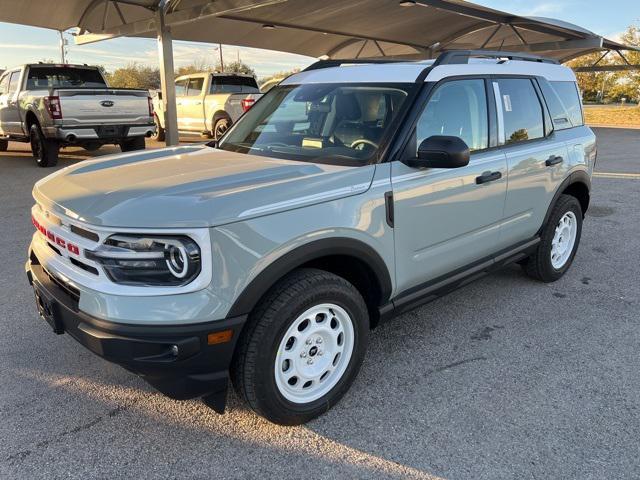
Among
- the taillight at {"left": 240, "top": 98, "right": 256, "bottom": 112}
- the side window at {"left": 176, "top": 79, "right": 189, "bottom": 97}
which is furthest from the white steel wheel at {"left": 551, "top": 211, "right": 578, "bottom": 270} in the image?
the side window at {"left": 176, "top": 79, "right": 189, "bottom": 97}

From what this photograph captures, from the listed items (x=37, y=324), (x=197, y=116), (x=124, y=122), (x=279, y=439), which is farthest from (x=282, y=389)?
(x=197, y=116)

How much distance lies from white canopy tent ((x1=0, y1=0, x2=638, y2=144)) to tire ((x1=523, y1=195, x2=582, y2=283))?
24.8 ft

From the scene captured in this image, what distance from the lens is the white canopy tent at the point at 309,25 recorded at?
1327 centimetres

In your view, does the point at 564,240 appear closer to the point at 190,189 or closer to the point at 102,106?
the point at 190,189

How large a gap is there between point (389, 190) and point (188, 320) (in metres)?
1.30

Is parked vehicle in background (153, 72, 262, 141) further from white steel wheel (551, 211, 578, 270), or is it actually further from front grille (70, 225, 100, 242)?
front grille (70, 225, 100, 242)

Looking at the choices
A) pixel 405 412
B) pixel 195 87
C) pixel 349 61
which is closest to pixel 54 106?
pixel 195 87

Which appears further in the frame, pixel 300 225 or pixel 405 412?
pixel 405 412

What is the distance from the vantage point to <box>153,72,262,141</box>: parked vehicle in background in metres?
14.6

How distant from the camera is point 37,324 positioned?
3799mm

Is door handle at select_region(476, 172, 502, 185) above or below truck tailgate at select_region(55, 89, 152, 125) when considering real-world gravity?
below

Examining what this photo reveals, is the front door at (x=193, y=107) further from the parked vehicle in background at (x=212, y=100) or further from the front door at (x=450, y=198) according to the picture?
the front door at (x=450, y=198)

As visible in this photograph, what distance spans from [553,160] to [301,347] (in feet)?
9.16

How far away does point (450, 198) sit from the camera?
3244 mm
